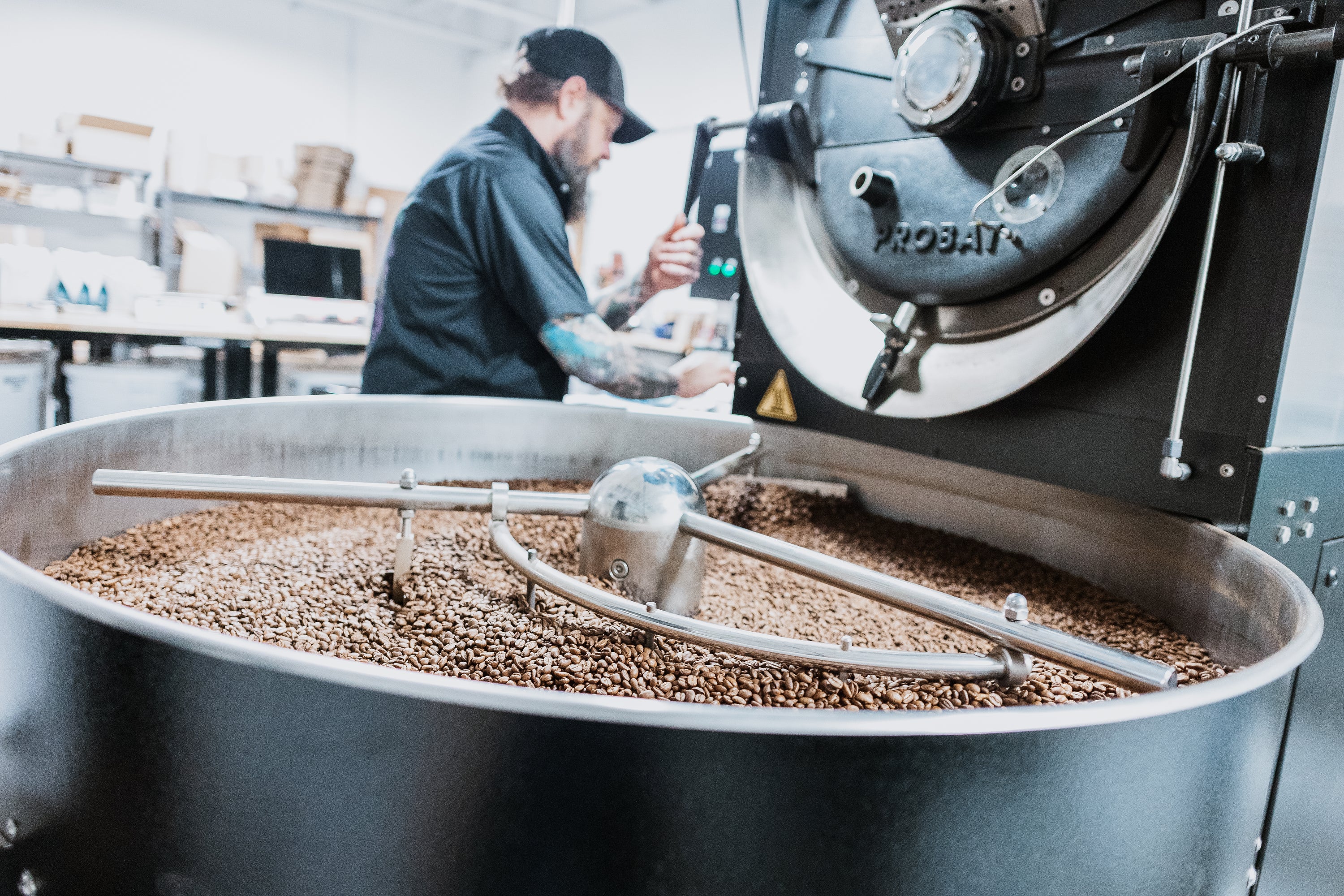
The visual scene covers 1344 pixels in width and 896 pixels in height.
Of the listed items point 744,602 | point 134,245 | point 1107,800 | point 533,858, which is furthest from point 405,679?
point 134,245

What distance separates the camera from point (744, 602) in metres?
0.96

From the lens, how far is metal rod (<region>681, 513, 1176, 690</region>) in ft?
1.86

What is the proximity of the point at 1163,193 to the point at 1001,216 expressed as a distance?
Answer: 170 mm

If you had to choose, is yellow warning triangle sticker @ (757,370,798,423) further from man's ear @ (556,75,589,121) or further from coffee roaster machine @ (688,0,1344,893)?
man's ear @ (556,75,589,121)

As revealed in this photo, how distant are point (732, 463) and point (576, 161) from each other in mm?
847

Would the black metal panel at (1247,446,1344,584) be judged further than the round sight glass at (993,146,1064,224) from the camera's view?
No

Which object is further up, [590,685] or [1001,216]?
[1001,216]

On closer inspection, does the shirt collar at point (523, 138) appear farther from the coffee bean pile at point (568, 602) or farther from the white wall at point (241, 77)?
the white wall at point (241, 77)

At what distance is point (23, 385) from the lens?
10.9 ft

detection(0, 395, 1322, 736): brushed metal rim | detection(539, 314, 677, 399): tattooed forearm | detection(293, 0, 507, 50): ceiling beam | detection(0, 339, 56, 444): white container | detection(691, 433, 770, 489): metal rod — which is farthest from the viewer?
detection(293, 0, 507, 50): ceiling beam

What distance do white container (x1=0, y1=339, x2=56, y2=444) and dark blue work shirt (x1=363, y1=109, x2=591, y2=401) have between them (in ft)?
8.08

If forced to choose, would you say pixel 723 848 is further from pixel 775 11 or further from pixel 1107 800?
pixel 775 11

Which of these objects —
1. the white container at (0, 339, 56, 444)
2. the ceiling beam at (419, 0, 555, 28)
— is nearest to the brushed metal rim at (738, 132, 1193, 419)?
the white container at (0, 339, 56, 444)

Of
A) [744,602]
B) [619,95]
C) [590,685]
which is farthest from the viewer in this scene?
[619,95]
